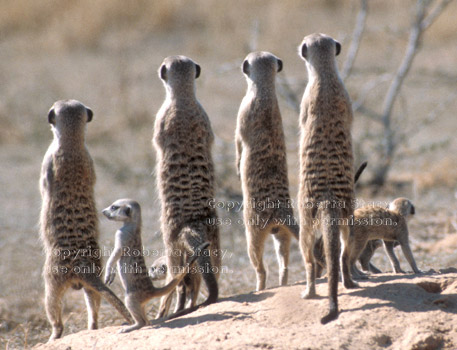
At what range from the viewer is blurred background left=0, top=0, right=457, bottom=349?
6.99m

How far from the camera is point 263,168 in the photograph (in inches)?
192

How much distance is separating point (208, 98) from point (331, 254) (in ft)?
36.1

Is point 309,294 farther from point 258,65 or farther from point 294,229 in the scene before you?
point 258,65

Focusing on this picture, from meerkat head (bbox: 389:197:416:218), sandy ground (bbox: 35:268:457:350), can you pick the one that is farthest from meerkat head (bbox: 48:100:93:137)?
meerkat head (bbox: 389:197:416:218)

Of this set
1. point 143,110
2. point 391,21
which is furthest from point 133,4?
point 391,21

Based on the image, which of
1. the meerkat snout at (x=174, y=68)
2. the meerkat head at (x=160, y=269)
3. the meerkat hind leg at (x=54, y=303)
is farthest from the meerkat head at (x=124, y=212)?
the meerkat snout at (x=174, y=68)

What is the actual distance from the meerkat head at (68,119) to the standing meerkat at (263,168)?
1.15m

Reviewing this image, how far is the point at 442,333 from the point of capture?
383 centimetres

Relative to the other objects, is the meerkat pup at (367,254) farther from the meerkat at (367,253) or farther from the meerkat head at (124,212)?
the meerkat head at (124,212)

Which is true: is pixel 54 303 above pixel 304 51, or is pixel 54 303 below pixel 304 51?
below

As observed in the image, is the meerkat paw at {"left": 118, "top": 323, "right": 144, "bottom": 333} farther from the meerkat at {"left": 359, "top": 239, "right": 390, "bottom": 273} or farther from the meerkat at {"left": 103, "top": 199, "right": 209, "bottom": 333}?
the meerkat at {"left": 359, "top": 239, "right": 390, "bottom": 273}

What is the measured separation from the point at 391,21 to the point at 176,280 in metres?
15.2

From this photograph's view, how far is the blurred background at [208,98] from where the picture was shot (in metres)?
6.99

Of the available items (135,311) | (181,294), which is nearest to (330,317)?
(135,311)
